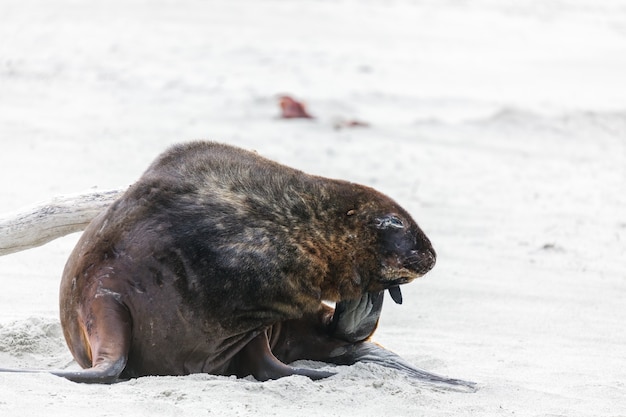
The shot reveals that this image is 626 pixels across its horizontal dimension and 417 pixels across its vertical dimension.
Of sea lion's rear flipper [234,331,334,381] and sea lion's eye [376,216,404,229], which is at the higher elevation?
sea lion's eye [376,216,404,229]

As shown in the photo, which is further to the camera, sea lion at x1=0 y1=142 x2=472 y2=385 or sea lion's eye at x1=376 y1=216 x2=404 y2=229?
sea lion's eye at x1=376 y1=216 x2=404 y2=229

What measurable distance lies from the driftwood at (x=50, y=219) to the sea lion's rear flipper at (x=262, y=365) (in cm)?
141

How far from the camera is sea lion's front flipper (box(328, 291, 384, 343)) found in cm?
555

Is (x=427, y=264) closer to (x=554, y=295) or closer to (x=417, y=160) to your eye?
(x=554, y=295)

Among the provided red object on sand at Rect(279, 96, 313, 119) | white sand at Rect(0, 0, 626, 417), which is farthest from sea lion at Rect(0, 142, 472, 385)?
red object on sand at Rect(279, 96, 313, 119)

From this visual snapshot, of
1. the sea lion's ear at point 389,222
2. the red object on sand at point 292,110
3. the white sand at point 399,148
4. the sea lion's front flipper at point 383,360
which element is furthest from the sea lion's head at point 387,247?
the red object on sand at point 292,110

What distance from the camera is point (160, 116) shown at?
12.5 m

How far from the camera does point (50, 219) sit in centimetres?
627

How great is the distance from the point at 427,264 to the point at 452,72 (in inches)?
463

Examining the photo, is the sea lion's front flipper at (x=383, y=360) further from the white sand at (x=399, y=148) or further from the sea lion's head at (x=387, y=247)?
the sea lion's head at (x=387, y=247)

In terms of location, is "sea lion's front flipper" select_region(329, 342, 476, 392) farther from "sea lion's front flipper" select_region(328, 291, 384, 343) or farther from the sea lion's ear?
the sea lion's ear

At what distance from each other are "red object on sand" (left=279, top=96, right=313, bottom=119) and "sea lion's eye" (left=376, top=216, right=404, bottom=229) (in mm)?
7503

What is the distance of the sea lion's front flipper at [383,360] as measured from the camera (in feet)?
17.7

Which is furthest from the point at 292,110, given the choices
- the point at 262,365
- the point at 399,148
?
the point at 262,365
